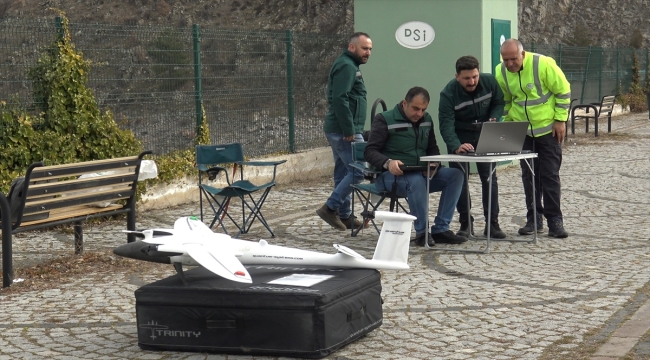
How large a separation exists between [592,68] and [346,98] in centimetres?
2107

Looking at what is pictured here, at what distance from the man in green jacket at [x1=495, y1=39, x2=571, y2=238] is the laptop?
1.76 feet

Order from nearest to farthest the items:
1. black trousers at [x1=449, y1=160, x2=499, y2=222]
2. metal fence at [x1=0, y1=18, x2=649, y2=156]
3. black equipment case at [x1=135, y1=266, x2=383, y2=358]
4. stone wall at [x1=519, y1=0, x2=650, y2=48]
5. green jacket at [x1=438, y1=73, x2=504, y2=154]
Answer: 1. black equipment case at [x1=135, y1=266, x2=383, y2=358]
2. green jacket at [x1=438, y1=73, x2=504, y2=154]
3. black trousers at [x1=449, y1=160, x2=499, y2=222]
4. metal fence at [x1=0, y1=18, x2=649, y2=156]
5. stone wall at [x1=519, y1=0, x2=650, y2=48]

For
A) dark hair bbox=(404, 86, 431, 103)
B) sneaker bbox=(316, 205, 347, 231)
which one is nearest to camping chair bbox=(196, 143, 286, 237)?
sneaker bbox=(316, 205, 347, 231)

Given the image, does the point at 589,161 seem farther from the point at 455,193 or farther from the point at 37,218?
the point at 37,218

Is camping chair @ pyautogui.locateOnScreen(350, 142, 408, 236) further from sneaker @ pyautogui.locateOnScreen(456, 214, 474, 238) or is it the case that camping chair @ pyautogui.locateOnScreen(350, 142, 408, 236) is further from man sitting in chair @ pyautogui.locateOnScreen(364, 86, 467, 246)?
sneaker @ pyautogui.locateOnScreen(456, 214, 474, 238)

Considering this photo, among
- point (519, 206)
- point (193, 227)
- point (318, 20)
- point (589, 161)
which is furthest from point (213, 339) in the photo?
point (318, 20)

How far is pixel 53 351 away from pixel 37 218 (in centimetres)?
219

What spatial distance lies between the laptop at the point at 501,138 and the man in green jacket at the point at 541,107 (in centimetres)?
54

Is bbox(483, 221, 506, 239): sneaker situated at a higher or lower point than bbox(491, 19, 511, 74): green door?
lower

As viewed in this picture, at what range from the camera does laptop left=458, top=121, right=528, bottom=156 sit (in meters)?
9.01

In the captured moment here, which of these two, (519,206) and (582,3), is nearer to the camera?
(519,206)

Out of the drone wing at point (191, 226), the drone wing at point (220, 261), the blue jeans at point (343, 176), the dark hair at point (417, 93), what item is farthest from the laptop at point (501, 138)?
the drone wing at point (220, 261)

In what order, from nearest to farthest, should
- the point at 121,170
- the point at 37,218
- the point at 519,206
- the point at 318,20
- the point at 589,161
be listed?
the point at 37,218
the point at 121,170
the point at 519,206
the point at 589,161
the point at 318,20

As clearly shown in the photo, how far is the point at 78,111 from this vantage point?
11070mm
